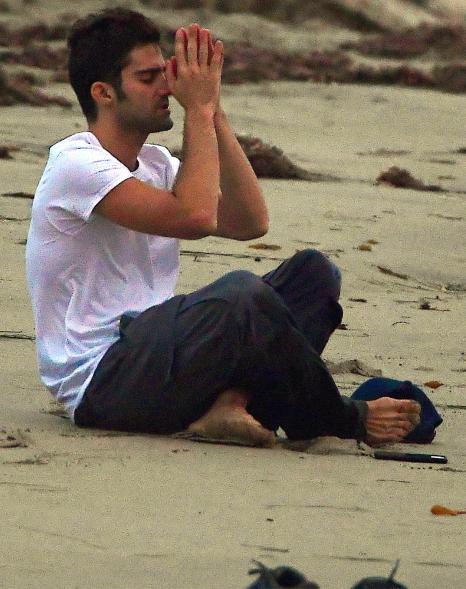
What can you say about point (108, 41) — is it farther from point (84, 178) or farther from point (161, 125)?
point (84, 178)

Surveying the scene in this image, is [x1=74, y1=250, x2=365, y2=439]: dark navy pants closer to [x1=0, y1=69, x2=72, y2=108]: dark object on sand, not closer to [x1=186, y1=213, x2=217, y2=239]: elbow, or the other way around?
[x1=186, y1=213, x2=217, y2=239]: elbow

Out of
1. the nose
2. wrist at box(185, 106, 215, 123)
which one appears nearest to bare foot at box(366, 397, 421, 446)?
wrist at box(185, 106, 215, 123)

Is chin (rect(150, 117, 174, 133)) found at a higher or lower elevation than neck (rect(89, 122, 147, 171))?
higher

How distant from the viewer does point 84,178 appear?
3945 millimetres

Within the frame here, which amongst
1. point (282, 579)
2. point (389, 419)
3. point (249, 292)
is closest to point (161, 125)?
point (249, 292)

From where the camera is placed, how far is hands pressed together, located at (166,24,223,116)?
4.02 metres

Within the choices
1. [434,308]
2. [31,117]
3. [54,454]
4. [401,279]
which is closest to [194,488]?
[54,454]

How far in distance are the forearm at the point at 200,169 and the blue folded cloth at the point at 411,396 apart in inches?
25.0

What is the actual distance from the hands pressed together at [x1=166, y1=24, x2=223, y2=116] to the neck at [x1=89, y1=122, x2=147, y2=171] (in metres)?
0.15

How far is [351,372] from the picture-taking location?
4.93 metres

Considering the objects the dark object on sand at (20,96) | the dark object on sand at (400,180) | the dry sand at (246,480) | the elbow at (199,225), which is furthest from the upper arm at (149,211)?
the dark object on sand at (20,96)

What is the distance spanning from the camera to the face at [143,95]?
13.3 ft

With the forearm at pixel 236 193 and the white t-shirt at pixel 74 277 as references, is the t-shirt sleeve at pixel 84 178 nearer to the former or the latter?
the white t-shirt at pixel 74 277

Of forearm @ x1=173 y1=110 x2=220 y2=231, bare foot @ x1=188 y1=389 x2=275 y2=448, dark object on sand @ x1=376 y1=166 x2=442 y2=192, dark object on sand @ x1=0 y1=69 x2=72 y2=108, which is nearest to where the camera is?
bare foot @ x1=188 y1=389 x2=275 y2=448
